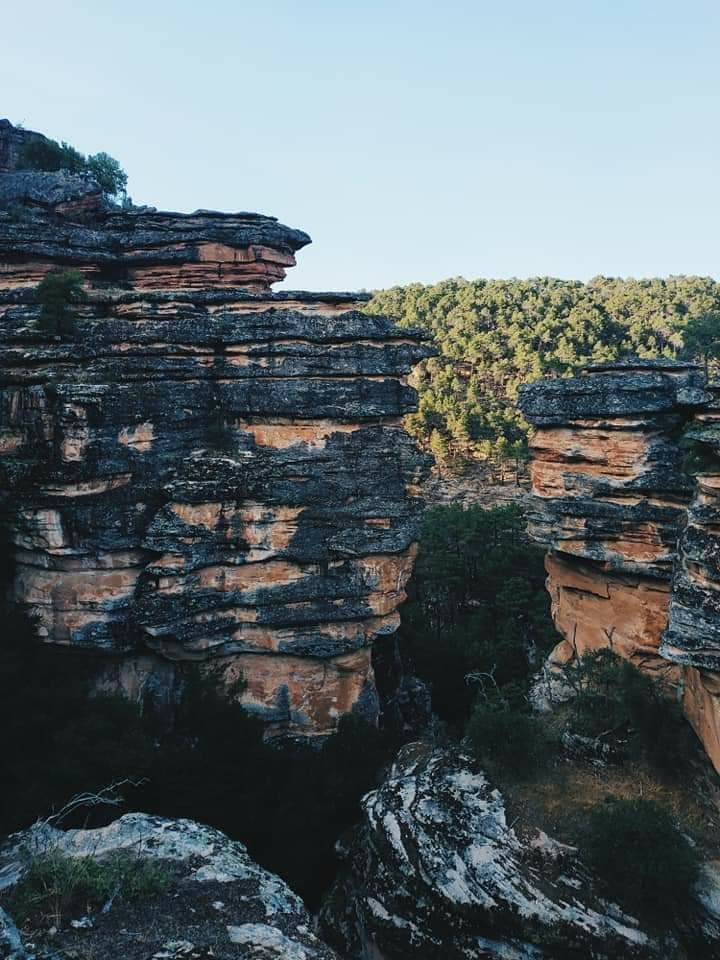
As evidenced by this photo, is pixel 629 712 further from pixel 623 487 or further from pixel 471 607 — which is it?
pixel 471 607

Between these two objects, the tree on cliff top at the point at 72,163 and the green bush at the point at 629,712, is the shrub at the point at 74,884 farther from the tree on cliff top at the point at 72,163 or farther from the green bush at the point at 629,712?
the tree on cliff top at the point at 72,163

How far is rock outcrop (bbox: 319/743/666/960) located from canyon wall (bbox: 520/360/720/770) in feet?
15.7

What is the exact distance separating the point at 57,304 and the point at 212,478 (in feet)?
21.8

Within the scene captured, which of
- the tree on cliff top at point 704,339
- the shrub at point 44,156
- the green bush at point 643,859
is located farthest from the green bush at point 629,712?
the shrub at point 44,156

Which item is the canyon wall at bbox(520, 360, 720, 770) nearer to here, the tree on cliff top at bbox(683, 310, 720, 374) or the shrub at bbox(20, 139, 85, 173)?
the tree on cliff top at bbox(683, 310, 720, 374)

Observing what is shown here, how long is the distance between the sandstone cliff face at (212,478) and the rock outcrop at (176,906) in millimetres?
7031

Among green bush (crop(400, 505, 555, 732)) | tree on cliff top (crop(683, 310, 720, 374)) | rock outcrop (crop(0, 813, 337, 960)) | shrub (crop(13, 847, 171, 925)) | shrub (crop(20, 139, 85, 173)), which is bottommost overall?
green bush (crop(400, 505, 555, 732))

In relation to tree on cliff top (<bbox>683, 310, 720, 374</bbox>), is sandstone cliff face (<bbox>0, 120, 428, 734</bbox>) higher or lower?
lower

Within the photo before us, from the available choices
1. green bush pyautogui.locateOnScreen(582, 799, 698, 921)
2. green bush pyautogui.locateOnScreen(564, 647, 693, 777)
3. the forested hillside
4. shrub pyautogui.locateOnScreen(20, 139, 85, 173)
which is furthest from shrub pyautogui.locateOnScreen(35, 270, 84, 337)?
the forested hillside

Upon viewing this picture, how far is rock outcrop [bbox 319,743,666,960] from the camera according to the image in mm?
12781

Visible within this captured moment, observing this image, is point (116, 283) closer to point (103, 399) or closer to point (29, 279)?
point (29, 279)

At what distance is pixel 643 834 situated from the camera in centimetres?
1320

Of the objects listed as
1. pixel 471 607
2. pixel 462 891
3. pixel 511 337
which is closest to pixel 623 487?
pixel 462 891

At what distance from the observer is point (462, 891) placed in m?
13.5
